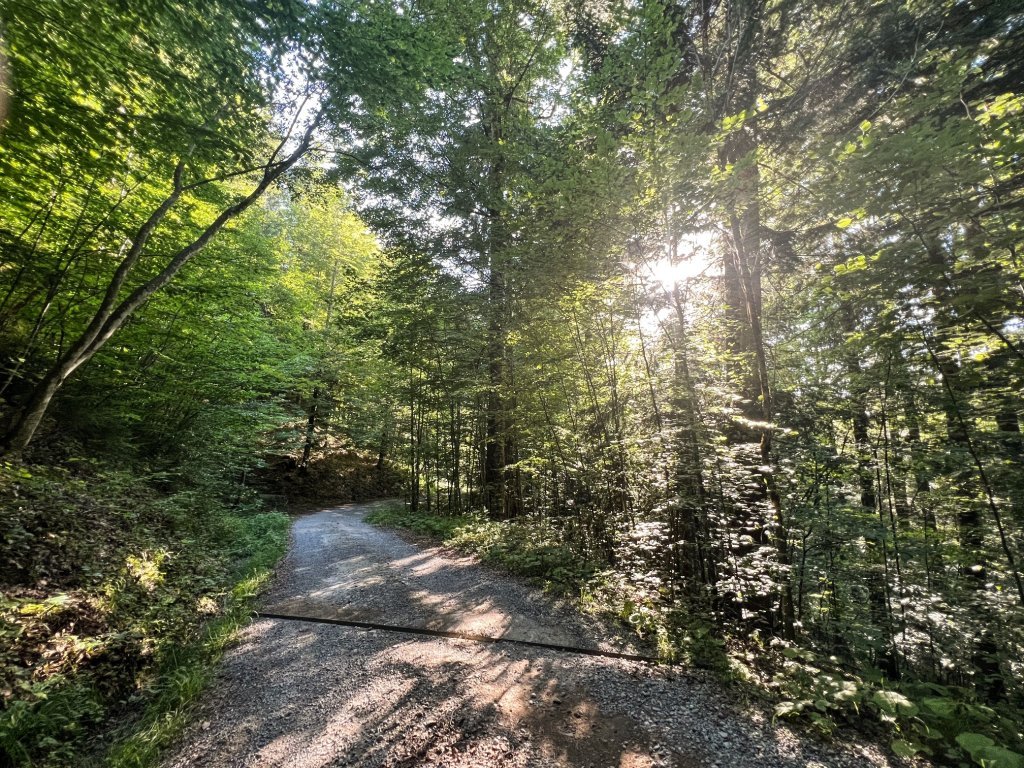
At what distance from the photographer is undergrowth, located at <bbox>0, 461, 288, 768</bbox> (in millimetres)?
2684

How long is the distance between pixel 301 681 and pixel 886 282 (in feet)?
21.6

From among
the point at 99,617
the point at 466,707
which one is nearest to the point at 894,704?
the point at 466,707

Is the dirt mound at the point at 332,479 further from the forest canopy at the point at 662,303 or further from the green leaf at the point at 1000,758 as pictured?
the green leaf at the point at 1000,758

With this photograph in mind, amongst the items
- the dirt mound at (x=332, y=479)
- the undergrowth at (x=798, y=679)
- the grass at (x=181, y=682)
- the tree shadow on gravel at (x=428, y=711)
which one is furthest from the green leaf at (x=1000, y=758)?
the dirt mound at (x=332, y=479)

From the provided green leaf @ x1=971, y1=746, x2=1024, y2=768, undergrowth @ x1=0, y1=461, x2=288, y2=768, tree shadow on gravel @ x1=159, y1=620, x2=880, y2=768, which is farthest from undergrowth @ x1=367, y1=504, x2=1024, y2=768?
undergrowth @ x1=0, y1=461, x2=288, y2=768

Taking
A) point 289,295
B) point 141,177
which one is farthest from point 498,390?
point 289,295

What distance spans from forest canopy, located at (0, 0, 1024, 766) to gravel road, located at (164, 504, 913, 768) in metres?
0.65

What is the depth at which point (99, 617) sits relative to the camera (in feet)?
A: 11.9

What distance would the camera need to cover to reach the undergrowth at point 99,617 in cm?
268

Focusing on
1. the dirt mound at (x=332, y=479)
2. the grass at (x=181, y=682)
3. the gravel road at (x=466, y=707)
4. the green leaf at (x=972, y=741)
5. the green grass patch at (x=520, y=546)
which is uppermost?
the dirt mound at (x=332, y=479)

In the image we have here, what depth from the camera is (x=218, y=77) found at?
4855 mm

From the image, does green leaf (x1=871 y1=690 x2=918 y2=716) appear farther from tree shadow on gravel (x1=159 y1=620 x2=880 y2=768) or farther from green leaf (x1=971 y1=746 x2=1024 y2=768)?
tree shadow on gravel (x1=159 y1=620 x2=880 y2=768)

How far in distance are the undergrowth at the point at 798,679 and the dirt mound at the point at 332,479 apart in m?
14.6

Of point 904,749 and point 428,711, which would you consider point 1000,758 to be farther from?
point 428,711
